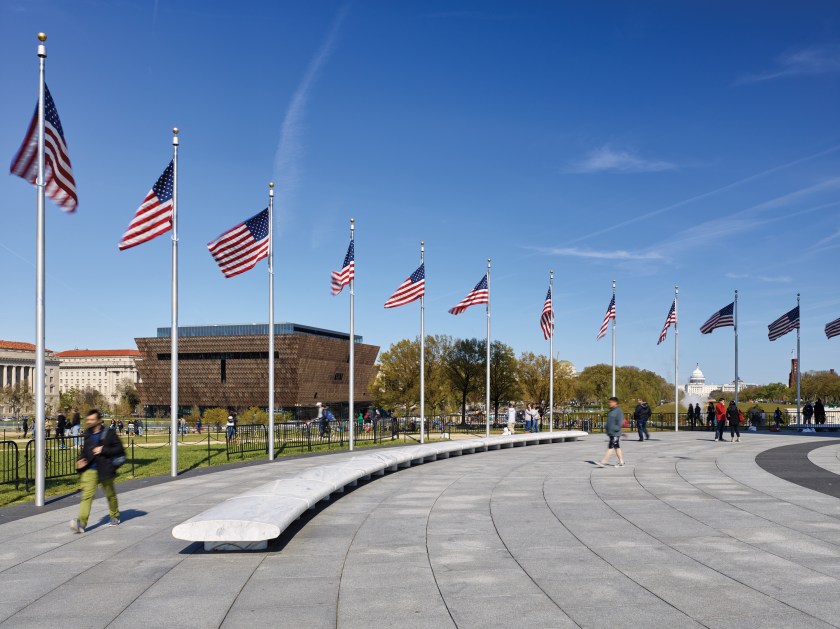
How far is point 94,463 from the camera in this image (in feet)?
39.0

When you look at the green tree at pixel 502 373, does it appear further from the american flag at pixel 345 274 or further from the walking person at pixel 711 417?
the american flag at pixel 345 274

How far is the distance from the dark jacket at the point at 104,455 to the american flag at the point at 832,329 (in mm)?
43537

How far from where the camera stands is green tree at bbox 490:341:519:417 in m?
65.9

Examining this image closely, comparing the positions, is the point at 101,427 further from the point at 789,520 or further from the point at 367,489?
the point at 789,520

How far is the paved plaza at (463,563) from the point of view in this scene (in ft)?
24.5

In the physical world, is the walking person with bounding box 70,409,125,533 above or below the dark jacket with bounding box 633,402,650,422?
above

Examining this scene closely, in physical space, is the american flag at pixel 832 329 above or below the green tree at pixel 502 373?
above

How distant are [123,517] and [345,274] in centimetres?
1517

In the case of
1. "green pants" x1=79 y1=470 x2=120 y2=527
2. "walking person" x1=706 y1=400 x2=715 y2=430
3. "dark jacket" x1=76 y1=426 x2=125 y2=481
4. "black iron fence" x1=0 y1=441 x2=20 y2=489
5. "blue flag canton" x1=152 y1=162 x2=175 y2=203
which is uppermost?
"blue flag canton" x1=152 y1=162 x2=175 y2=203

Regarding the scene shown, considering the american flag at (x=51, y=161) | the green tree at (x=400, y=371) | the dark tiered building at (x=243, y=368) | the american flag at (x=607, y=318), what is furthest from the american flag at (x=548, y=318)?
the dark tiered building at (x=243, y=368)

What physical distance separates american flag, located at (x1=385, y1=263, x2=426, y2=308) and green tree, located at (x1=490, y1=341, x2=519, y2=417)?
120 ft

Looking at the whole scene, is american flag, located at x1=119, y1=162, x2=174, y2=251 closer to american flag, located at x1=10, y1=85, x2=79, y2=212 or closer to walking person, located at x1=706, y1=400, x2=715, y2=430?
american flag, located at x1=10, y1=85, x2=79, y2=212

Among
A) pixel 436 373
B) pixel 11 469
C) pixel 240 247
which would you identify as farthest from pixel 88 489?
pixel 436 373

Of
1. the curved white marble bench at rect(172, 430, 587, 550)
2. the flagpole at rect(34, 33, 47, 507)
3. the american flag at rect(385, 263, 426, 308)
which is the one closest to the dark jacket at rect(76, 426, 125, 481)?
the curved white marble bench at rect(172, 430, 587, 550)
